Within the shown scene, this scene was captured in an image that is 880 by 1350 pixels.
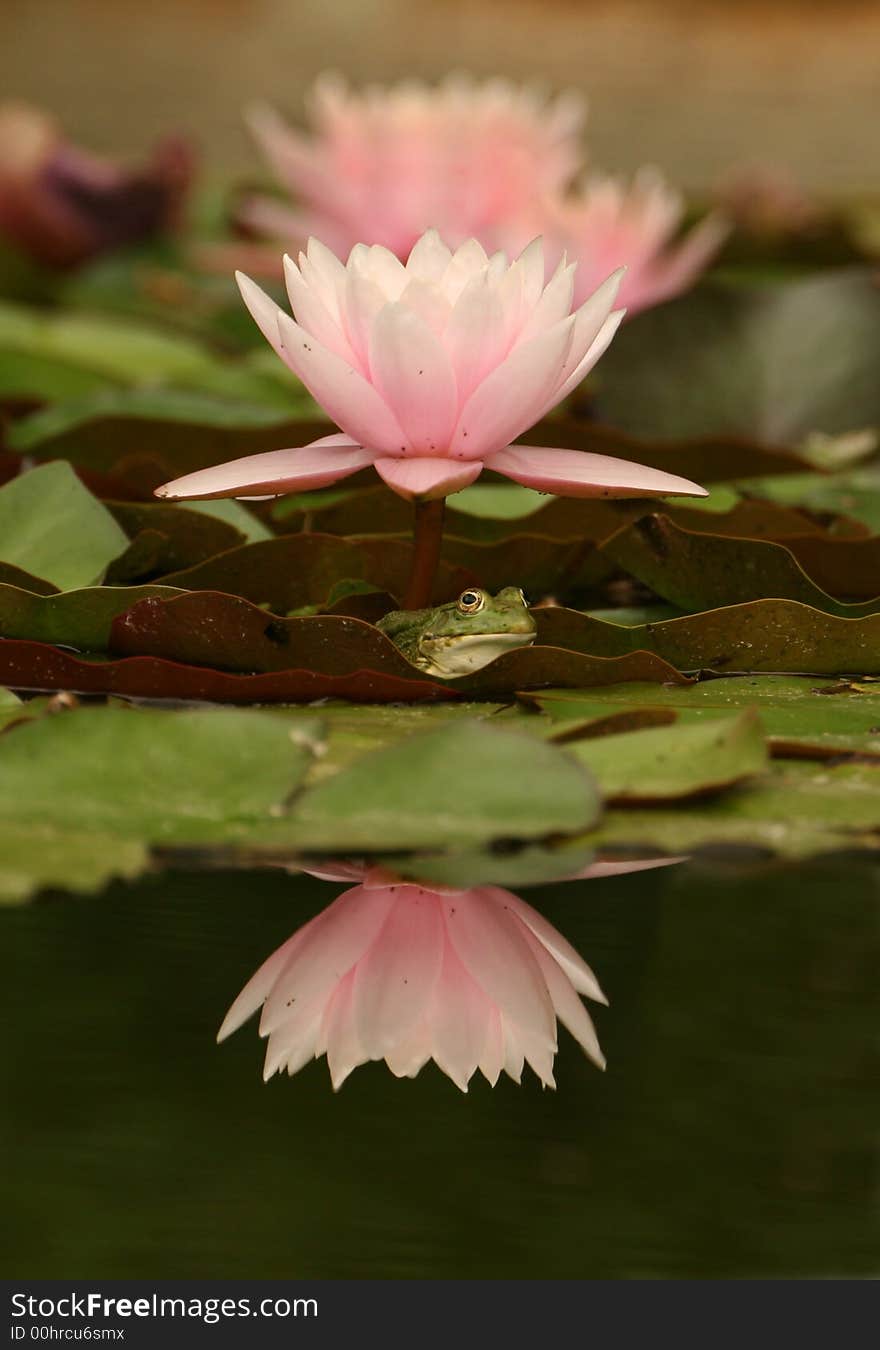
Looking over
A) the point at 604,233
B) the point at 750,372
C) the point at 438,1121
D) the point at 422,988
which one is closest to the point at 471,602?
the point at 422,988

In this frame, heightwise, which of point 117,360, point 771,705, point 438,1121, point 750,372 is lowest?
point 438,1121

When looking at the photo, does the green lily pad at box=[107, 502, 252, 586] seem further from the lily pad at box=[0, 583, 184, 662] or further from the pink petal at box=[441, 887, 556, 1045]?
the pink petal at box=[441, 887, 556, 1045]

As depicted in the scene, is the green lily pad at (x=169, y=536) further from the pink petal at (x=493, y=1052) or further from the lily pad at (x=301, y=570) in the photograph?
the pink petal at (x=493, y=1052)

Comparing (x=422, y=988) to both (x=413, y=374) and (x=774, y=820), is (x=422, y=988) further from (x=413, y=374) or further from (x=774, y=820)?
(x=413, y=374)

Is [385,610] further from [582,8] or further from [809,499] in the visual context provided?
[582,8]

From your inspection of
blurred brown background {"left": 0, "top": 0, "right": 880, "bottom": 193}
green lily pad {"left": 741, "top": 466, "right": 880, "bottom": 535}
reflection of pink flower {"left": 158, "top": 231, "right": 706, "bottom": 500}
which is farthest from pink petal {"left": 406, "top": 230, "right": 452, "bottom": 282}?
blurred brown background {"left": 0, "top": 0, "right": 880, "bottom": 193}

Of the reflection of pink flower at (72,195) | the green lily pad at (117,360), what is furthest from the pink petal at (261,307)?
the reflection of pink flower at (72,195)

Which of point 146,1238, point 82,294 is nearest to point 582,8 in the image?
point 82,294
